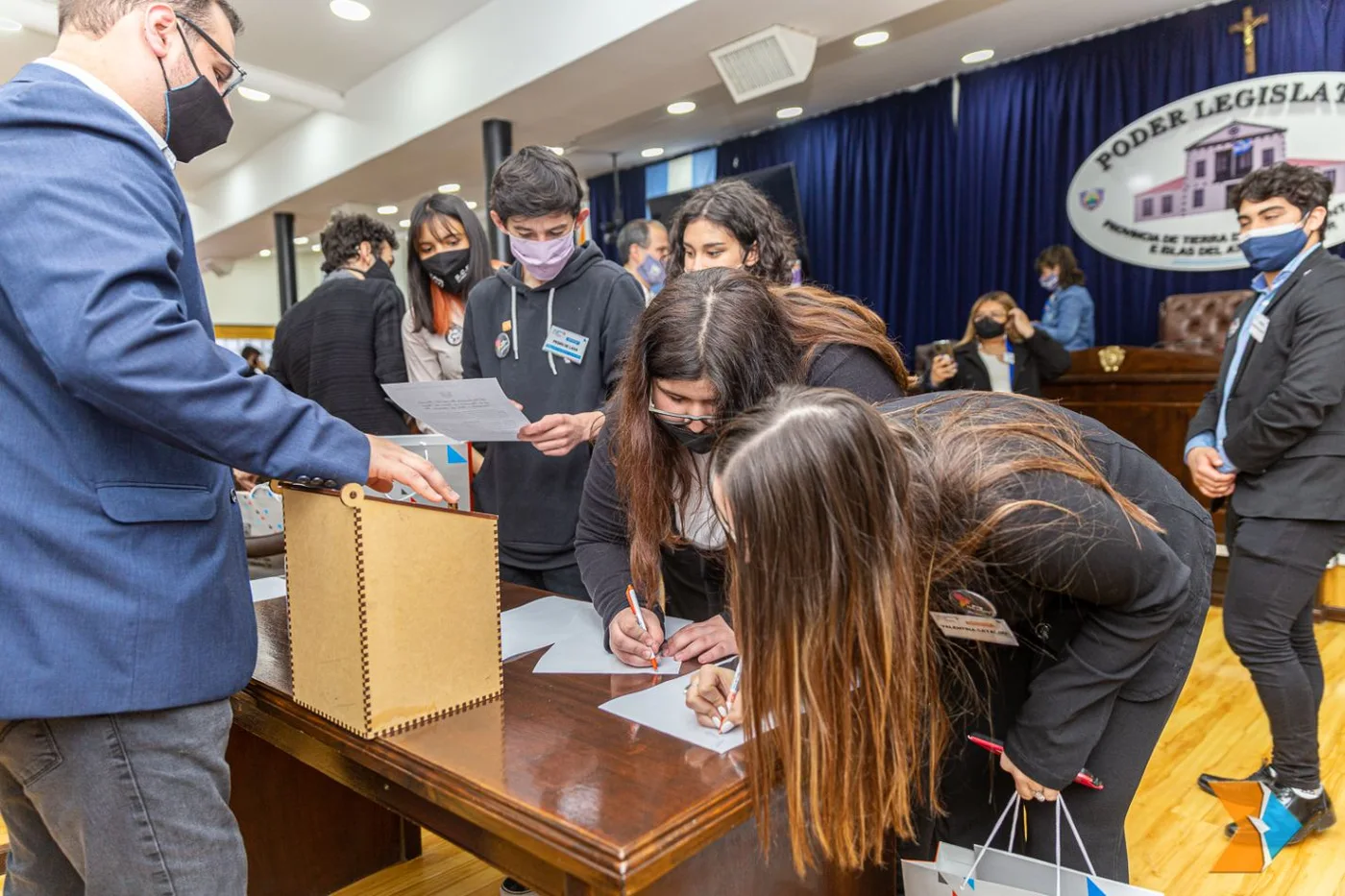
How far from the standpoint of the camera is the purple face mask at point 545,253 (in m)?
1.83

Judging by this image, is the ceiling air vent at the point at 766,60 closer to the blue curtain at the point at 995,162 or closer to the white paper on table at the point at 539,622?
the blue curtain at the point at 995,162

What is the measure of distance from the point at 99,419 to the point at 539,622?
0.77 meters

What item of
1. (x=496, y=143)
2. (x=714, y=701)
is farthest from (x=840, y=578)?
(x=496, y=143)

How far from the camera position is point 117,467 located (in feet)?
2.97

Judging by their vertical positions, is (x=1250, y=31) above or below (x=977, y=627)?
above

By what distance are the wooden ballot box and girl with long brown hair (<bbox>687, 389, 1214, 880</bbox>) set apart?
0.30 meters

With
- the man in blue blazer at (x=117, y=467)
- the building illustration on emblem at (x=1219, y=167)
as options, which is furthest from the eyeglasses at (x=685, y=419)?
the building illustration on emblem at (x=1219, y=167)

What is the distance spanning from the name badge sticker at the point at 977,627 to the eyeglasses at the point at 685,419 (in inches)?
15.5

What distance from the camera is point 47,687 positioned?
86 cm

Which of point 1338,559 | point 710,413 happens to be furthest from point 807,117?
point 710,413

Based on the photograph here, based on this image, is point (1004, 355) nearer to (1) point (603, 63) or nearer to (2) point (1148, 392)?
(2) point (1148, 392)

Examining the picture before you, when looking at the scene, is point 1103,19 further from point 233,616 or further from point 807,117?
point 233,616

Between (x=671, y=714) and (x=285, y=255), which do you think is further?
(x=285, y=255)

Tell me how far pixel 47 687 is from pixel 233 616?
0.61ft
